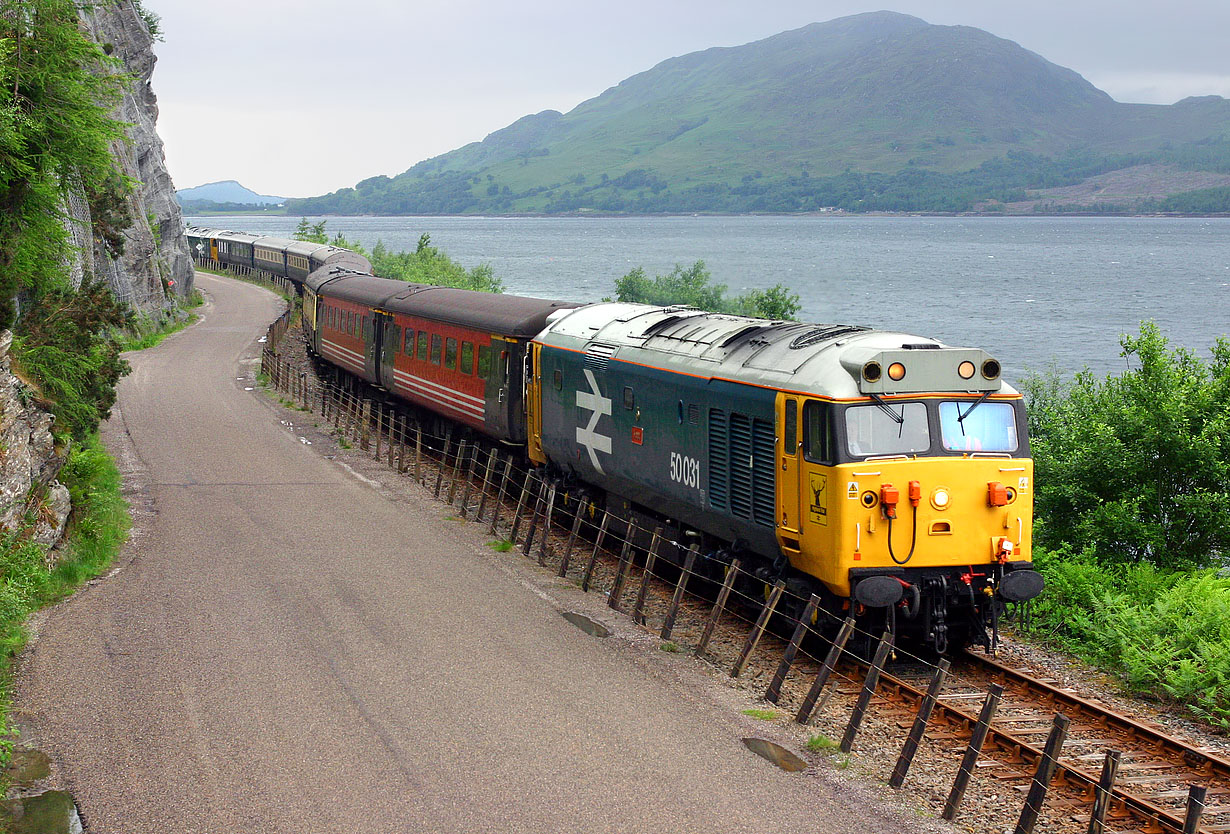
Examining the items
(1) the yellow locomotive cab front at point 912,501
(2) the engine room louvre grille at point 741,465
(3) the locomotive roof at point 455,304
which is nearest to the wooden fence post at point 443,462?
(3) the locomotive roof at point 455,304

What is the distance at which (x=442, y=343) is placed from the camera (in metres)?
24.2

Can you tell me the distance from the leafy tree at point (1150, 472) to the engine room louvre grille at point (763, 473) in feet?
22.0

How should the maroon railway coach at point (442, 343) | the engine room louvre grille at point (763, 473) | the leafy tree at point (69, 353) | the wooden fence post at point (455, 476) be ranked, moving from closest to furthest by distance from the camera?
the engine room louvre grille at point (763, 473), the leafy tree at point (69, 353), the maroon railway coach at point (442, 343), the wooden fence post at point (455, 476)

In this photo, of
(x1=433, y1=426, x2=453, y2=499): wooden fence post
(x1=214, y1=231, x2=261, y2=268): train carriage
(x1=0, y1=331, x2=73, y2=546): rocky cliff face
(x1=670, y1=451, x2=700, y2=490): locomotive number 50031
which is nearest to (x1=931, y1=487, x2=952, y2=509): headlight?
(x1=670, y1=451, x2=700, y2=490): locomotive number 50031

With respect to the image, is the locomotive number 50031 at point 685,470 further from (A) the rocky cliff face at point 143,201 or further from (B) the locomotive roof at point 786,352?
(A) the rocky cliff face at point 143,201

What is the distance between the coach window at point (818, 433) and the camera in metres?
11.6

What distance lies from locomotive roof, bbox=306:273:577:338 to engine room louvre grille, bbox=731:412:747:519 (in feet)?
25.0

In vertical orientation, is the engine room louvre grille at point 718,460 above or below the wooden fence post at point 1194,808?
above

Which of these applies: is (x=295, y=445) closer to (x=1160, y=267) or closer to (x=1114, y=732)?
(x=1114, y=732)

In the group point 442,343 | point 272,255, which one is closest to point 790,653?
point 442,343

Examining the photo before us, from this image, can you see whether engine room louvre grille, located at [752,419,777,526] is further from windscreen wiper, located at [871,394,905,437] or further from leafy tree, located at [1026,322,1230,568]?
leafy tree, located at [1026,322,1230,568]

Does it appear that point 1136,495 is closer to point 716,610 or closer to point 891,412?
point 891,412

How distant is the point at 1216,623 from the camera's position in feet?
41.9

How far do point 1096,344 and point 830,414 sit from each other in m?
74.5
